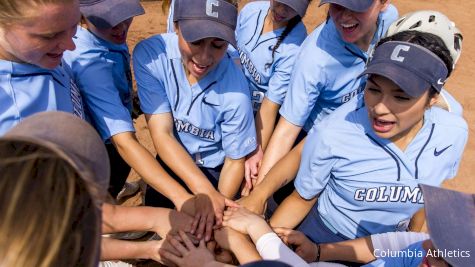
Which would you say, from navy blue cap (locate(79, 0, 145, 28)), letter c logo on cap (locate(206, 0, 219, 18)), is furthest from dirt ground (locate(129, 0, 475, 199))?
letter c logo on cap (locate(206, 0, 219, 18))

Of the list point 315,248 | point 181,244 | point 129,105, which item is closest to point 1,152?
point 181,244

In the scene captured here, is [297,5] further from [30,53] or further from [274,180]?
[30,53]

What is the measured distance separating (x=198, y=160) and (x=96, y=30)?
1134 millimetres

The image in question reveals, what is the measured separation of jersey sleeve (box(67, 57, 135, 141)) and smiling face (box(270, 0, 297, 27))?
134 cm

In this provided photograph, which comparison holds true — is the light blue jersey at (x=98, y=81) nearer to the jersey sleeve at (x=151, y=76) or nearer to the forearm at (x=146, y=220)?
the jersey sleeve at (x=151, y=76)

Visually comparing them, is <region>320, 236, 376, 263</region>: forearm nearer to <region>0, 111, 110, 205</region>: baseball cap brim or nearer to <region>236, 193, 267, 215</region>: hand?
<region>236, 193, 267, 215</region>: hand

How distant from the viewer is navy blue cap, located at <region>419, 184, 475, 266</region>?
1.93 metres

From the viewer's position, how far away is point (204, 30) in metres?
2.77

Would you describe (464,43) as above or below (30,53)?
below

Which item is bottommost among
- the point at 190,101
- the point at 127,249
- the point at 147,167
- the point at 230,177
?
the point at 127,249

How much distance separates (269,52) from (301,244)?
1522 millimetres

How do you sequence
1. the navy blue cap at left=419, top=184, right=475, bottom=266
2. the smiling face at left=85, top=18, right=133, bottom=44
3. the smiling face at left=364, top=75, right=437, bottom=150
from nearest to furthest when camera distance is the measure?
the navy blue cap at left=419, top=184, right=475, bottom=266
the smiling face at left=364, top=75, right=437, bottom=150
the smiling face at left=85, top=18, right=133, bottom=44

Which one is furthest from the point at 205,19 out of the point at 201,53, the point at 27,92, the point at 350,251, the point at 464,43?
the point at 464,43

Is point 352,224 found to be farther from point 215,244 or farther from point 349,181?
point 215,244
